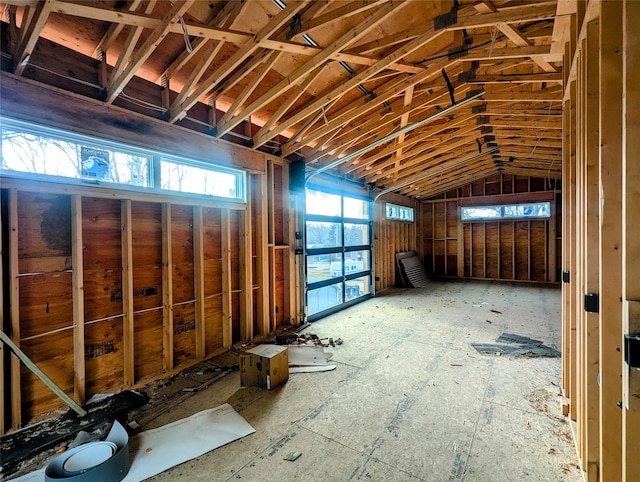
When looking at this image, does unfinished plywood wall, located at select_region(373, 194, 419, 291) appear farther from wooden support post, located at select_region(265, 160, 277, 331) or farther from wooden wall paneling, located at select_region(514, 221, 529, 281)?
wooden support post, located at select_region(265, 160, 277, 331)

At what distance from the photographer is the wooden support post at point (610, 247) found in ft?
4.41

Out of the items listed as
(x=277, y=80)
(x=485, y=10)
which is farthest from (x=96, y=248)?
(x=485, y=10)

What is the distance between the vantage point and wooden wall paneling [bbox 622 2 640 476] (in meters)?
0.97

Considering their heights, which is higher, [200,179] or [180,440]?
[200,179]

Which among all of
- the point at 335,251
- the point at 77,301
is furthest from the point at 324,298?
the point at 77,301

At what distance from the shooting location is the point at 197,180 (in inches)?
140

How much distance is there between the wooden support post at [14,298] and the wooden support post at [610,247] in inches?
150

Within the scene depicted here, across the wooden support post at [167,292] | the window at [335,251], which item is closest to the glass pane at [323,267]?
the window at [335,251]

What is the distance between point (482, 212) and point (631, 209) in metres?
9.39

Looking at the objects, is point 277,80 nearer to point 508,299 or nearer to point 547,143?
point 547,143

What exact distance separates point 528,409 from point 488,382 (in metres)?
0.48

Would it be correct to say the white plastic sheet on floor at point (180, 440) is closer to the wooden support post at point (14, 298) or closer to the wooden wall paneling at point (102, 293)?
the wooden support post at point (14, 298)

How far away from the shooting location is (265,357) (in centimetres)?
290

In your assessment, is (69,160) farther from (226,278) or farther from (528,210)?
(528,210)
